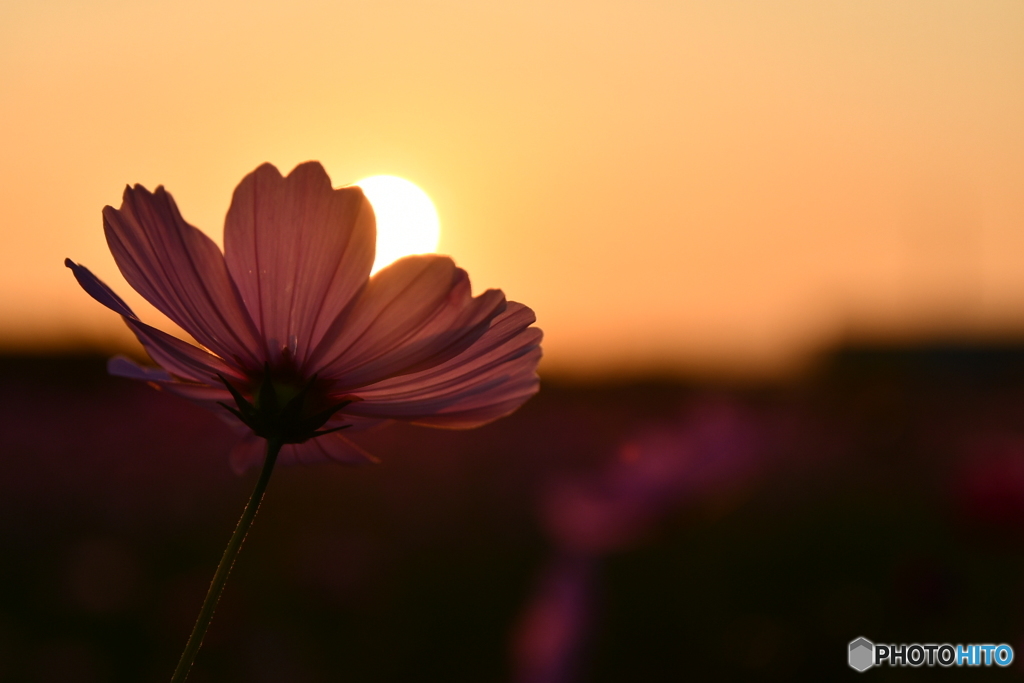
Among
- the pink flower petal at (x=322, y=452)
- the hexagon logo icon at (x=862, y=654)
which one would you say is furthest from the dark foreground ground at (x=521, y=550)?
the pink flower petal at (x=322, y=452)

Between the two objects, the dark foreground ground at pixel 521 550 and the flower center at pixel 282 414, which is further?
the dark foreground ground at pixel 521 550

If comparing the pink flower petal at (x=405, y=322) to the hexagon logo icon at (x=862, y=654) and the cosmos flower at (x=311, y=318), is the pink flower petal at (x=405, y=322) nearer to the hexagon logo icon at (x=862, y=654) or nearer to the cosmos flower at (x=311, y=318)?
the cosmos flower at (x=311, y=318)

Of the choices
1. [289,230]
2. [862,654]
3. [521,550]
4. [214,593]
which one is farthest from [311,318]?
[521,550]

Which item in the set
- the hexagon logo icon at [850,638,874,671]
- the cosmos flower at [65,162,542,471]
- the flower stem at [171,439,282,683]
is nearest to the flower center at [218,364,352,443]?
the cosmos flower at [65,162,542,471]

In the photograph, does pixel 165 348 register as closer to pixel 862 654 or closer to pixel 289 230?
pixel 289 230

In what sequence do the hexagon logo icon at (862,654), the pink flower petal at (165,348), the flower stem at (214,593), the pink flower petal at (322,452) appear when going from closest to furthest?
the flower stem at (214,593) < the pink flower petal at (165,348) < the pink flower petal at (322,452) < the hexagon logo icon at (862,654)

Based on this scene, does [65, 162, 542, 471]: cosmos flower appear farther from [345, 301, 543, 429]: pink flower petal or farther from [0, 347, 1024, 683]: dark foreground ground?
[0, 347, 1024, 683]: dark foreground ground

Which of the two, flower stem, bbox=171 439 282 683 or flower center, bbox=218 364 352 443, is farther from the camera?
flower center, bbox=218 364 352 443
